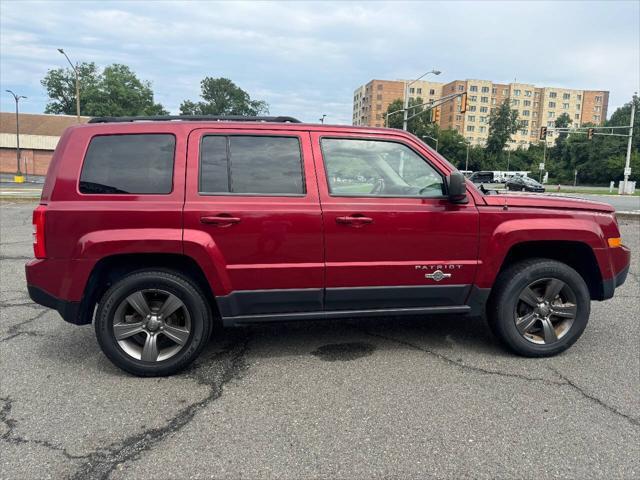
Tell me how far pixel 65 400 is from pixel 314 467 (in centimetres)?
184

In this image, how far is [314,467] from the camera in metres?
2.38

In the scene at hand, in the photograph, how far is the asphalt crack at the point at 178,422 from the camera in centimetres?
237

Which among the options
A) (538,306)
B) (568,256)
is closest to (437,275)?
(538,306)

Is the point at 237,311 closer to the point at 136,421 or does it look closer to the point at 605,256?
the point at 136,421

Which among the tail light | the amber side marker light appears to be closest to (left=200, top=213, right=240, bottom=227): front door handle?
the tail light

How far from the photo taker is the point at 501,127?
310 ft

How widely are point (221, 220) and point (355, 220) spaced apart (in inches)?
39.3

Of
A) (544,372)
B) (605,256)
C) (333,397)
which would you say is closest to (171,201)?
(333,397)

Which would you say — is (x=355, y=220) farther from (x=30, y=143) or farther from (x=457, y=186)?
(x=30, y=143)

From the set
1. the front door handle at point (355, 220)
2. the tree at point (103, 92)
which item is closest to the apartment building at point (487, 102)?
the tree at point (103, 92)

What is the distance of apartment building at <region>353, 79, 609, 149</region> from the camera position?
4835 inches

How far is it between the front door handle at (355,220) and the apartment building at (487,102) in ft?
402

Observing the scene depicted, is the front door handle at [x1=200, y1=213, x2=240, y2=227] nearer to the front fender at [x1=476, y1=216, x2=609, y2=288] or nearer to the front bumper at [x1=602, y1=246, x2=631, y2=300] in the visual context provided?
the front fender at [x1=476, y1=216, x2=609, y2=288]

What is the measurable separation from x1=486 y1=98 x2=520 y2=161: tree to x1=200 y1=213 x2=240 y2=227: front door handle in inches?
4000
